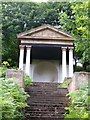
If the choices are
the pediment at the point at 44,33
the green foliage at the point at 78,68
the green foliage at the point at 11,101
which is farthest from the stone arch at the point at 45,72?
the green foliage at the point at 11,101

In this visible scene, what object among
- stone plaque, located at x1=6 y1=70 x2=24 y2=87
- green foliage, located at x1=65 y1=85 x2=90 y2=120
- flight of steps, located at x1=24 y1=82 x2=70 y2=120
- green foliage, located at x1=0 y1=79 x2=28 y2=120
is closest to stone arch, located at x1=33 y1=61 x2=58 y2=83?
flight of steps, located at x1=24 y1=82 x2=70 y2=120

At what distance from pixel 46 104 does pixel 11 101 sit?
87.0 inches

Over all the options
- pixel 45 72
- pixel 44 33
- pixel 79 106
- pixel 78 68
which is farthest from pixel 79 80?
pixel 78 68

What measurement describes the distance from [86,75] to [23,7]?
68.8 ft

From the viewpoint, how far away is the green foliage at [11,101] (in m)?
7.39

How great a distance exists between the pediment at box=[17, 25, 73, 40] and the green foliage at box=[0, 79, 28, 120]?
10.2m

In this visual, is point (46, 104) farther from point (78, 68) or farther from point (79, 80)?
point (78, 68)

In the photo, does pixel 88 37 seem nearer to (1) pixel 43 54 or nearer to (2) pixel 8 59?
(1) pixel 43 54

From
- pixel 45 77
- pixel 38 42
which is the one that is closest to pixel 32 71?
pixel 45 77

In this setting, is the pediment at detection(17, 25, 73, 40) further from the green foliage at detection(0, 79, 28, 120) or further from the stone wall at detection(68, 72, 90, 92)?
the green foliage at detection(0, 79, 28, 120)

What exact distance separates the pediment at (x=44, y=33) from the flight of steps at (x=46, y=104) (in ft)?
27.4

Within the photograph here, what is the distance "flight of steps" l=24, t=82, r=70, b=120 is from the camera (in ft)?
30.1

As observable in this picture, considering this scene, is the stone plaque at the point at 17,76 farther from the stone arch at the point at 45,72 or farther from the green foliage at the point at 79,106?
the stone arch at the point at 45,72

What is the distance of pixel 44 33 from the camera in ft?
68.2
